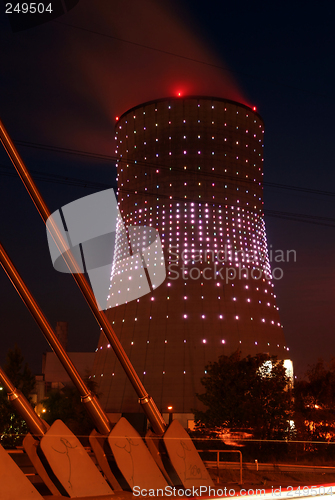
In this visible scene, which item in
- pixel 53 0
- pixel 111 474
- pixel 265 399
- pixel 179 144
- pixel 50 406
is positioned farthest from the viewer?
pixel 50 406

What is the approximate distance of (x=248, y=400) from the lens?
29125 mm

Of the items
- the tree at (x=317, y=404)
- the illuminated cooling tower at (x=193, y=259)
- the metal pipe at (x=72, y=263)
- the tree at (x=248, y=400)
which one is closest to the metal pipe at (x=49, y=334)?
the metal pipe at (x=72, y=263)

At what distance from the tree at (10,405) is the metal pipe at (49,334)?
773 inches

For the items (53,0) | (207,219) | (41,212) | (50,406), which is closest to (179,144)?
(207,219)

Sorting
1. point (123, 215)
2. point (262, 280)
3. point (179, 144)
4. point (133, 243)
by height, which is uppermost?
point (179, 144)

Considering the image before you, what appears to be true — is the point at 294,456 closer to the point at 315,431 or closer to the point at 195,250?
the point at 315,431

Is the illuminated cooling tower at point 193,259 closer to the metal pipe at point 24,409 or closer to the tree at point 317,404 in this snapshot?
the tree at point 317,404

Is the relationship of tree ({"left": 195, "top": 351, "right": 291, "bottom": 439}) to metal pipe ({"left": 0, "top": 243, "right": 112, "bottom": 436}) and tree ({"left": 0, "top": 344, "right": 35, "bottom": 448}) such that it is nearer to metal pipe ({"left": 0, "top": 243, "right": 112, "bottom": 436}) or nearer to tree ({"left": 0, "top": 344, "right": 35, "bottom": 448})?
tree ({"left": 0, "top": 344, "right": 35, "bottom": 448})

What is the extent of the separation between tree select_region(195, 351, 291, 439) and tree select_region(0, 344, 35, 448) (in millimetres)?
10349

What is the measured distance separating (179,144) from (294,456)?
2888 centimetres

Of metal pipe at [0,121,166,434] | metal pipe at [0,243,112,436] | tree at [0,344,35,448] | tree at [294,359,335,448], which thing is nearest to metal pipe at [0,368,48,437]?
metal pipe at [0,243,112,436]

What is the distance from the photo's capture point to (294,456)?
23875 mm

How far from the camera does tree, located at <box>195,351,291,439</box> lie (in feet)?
93.6

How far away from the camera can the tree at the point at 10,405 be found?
28.7 metres
